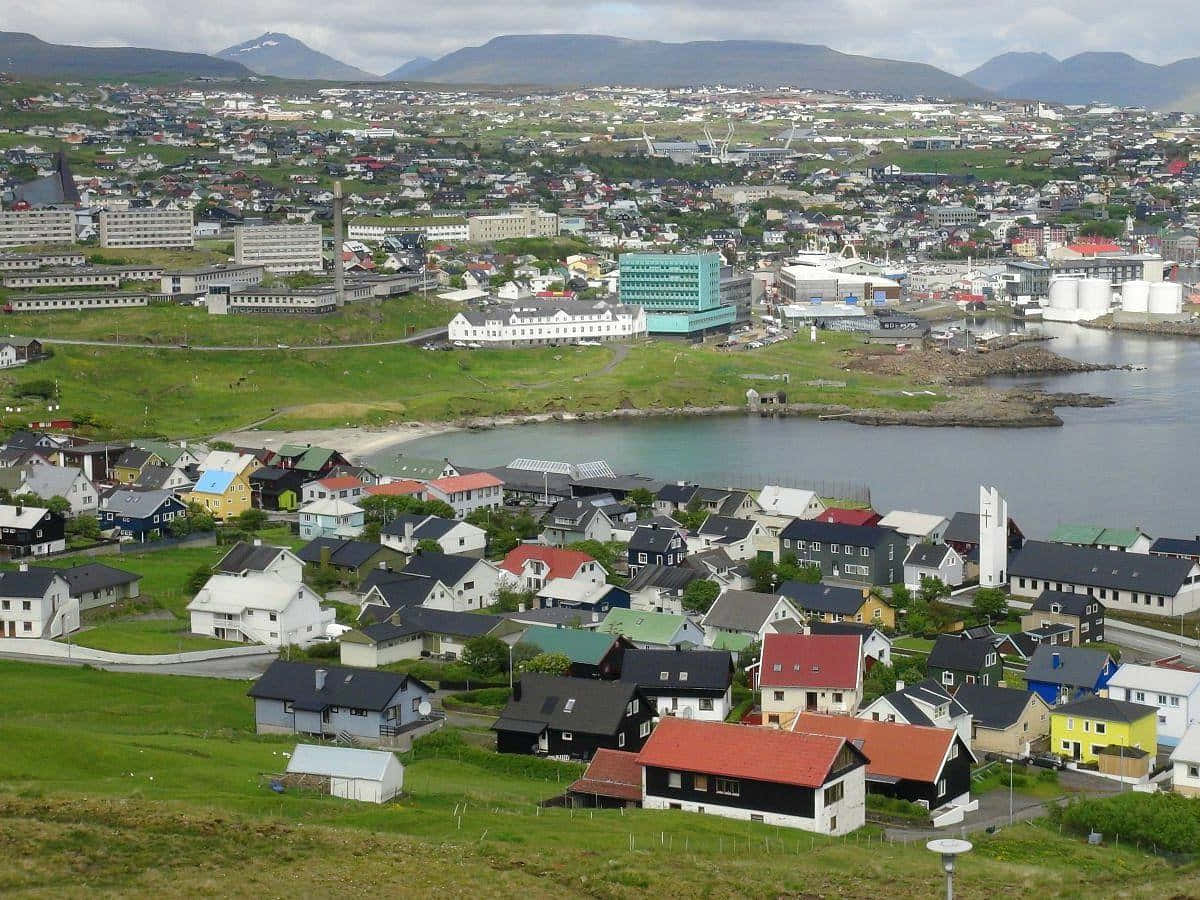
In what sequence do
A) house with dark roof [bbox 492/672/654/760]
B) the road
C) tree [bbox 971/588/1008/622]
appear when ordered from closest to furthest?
1. house with dark roof [bbox 492/672/654/760]
2. tree [bbox 971/588/1008/622]
3. the road

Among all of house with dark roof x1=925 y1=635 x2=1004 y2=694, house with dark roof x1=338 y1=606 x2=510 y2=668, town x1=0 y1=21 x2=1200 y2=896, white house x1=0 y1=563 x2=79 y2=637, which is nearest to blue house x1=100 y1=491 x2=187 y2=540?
town x1=0 y1=21 x2=1200 y2=896

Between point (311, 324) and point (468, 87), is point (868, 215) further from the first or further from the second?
point (468, 87)

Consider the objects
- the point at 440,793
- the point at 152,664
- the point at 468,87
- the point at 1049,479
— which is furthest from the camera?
the point at 468,87

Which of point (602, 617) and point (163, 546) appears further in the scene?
point (163, 546)

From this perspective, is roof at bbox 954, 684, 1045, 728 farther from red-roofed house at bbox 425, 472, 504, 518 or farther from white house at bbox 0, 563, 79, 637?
red-roofed house at bbox 425, 472, 504, 518

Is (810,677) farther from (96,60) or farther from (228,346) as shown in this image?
(96,60)

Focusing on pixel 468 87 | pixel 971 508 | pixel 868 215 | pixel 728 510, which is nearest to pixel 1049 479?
pixel 971 508
